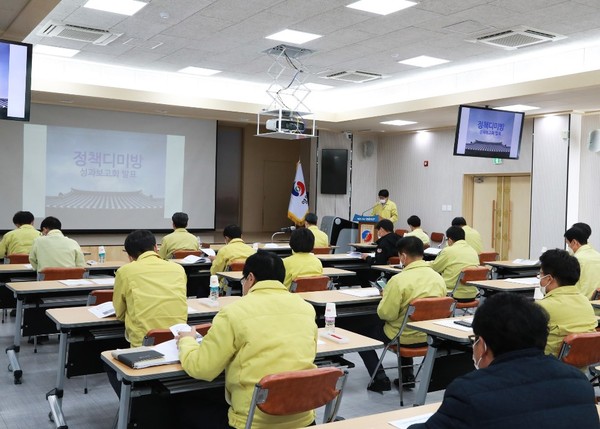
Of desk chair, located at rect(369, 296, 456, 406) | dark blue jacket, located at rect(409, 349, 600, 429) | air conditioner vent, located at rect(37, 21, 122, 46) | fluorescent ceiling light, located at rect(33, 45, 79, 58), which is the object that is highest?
fluorescent ceiling light, located at rect(33, 45, 79, 58)

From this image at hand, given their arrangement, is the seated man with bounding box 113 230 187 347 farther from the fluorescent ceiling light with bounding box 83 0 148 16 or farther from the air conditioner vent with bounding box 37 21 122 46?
the air conditioner vent with bounding box 37 21 122 46

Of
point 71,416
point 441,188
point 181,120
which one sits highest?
point 181,120

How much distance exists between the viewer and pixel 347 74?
1042cm

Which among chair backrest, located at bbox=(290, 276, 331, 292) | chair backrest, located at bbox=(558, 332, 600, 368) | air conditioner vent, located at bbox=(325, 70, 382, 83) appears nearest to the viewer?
chair backrest, located at bbox=(558, 332, 600, 368)

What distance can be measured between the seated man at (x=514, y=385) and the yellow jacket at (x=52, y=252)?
522 cm

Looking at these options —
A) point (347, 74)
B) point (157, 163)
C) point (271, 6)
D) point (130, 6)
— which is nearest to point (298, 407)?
point (271, 6)

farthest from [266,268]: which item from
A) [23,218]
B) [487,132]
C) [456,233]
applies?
[487,132]

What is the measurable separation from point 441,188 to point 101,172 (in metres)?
6.84

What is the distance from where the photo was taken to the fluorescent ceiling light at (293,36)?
309 inches

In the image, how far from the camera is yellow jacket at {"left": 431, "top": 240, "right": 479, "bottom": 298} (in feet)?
21.6

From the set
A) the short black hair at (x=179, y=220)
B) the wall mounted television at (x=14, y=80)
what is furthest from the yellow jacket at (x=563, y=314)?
the short black hair at (x=179, y=220)

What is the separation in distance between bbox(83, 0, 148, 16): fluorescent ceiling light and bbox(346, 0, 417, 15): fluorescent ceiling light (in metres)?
2.38

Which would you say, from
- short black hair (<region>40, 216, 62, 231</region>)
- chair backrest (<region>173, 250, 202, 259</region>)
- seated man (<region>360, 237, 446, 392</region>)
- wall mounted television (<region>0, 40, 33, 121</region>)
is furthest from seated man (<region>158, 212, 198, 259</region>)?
seated man (<region>360, 237, 446, 392</region>)

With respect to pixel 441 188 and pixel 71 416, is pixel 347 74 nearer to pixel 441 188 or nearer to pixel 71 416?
pixel 441 188
